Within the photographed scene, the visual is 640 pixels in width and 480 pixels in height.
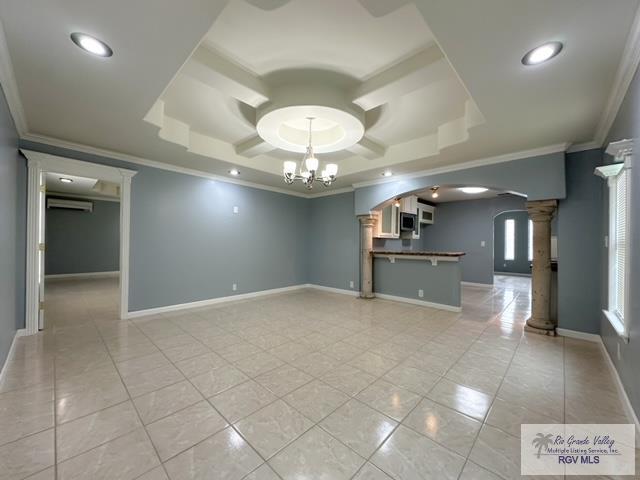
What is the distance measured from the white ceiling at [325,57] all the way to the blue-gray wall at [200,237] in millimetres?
1079

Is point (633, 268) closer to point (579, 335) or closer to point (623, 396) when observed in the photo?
point (623, 396)

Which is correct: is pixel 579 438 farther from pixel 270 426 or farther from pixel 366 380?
pixel 270 426

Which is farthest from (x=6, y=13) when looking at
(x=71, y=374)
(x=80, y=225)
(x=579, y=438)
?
(x=80, y=225)

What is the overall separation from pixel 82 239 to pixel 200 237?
6.50m

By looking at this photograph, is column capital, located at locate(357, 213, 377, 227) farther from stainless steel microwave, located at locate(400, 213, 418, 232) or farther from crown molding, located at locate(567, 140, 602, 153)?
crown molding, located at locate(567, 140, 602, 153)

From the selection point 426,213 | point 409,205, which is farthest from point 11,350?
point 426,213

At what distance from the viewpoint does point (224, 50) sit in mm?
2154

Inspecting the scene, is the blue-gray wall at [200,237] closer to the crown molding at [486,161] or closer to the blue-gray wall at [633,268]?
the crown molding at [486,161]

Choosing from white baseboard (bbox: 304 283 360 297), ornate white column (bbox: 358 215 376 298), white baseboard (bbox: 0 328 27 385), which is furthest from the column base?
white baseboard (bbox: 0 328 27 385)

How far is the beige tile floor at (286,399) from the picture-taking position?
142 centimetres

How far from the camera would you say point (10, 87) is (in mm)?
2209

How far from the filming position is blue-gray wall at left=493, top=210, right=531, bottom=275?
30.8 feet

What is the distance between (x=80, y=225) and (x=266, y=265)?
23.2 feet

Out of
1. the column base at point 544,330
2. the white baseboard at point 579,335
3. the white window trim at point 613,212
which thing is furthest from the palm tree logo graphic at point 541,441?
the white baseboard at point 579,335
